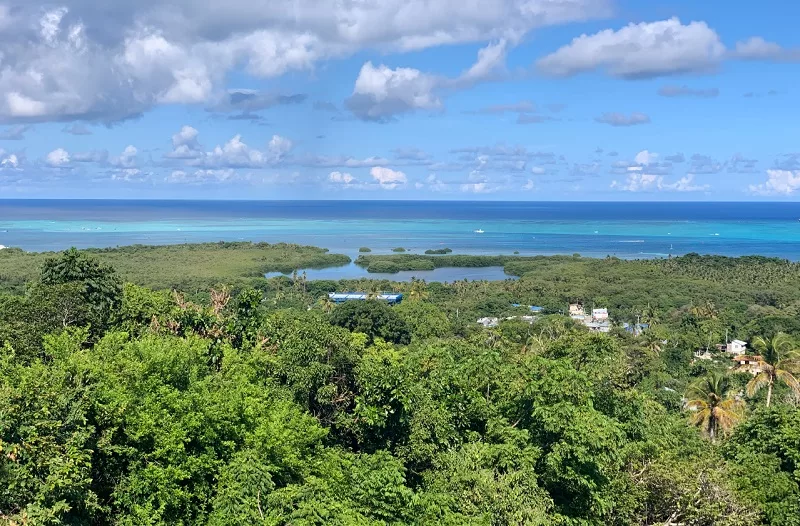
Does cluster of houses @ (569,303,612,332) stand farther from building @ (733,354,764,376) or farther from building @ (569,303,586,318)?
building @ (733,354,764,376)

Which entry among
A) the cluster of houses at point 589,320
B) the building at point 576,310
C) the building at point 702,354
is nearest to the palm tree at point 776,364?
the building at point 702,354

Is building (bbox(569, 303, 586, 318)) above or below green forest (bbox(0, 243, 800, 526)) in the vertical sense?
below

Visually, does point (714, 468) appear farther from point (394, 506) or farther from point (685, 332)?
point (685, 332)

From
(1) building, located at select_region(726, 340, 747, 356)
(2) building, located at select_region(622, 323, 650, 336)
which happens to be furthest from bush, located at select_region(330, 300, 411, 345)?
(1) building, located at select_region(726, 340, 747, 356)

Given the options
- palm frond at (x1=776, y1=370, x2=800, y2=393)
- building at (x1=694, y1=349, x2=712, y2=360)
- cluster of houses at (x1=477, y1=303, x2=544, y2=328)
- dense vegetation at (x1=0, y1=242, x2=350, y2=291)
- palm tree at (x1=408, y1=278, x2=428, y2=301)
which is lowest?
building at (x1=694, y1=349, x2=712, y2=360)

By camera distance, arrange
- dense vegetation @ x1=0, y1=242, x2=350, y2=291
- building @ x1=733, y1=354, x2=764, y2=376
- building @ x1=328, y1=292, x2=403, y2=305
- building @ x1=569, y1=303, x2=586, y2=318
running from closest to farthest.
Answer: building @ x1=733, y1=354, x2=764, y2=376
building @ x1=328, y1=292, x2=403, y2=305
building @ x1=569, y1=303, x2=586, y2=318
dense vegetation @ x1=0, y1=242, x2=350, y2=291

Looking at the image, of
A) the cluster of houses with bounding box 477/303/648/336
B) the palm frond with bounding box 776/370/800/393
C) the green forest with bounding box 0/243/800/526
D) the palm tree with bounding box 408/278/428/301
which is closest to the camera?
the green forest with bounding box 0/243/800/526

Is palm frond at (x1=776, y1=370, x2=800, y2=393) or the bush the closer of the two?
palm frond at (x1=776, y1=370, x2=800, y2=393)
